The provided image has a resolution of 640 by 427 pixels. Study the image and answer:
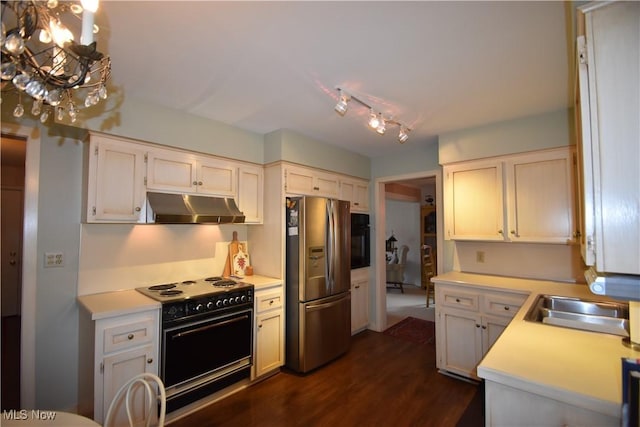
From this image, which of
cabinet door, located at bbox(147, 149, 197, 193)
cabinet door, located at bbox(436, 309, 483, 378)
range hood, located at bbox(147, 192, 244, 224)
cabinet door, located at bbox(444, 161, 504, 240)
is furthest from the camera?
cabinet door, located at bbox(444, 161, 504, 240)

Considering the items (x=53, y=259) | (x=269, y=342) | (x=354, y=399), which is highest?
(x=53, y=259)

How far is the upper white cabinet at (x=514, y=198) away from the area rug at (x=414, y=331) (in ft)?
5.05

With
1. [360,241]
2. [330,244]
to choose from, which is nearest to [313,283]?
[330,244]

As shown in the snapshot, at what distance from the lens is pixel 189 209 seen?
2480mm

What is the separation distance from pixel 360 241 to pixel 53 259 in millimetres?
3077

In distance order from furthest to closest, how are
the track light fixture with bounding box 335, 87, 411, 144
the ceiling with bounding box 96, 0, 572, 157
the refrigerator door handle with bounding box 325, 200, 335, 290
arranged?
the refrigerator door handle with bounding box 325, 200, 335, 290 → the track light fixture with bounding box 335, 87, 411, 144 → the ceiling with bounding box 96, 0, 572, 157

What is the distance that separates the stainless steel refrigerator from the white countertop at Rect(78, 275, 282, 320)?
1.27 m

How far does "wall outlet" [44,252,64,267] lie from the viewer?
221 cm

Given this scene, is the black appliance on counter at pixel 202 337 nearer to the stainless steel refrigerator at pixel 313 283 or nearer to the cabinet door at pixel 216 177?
the stainless steel refrigerator at pixel 313 283

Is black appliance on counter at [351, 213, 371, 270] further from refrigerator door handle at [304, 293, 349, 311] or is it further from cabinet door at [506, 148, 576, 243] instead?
cabinet door at [506, 148, 576, 243]

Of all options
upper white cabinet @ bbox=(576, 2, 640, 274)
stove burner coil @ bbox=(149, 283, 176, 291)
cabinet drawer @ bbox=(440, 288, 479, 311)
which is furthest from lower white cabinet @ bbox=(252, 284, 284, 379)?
upper white cabinet @ bbox=(576, 2, 640, 274)

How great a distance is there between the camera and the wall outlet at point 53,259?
2.21 m

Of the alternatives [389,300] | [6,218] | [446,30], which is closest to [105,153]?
[446,30]

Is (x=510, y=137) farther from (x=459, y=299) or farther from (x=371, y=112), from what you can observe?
(x=459, y=299)
